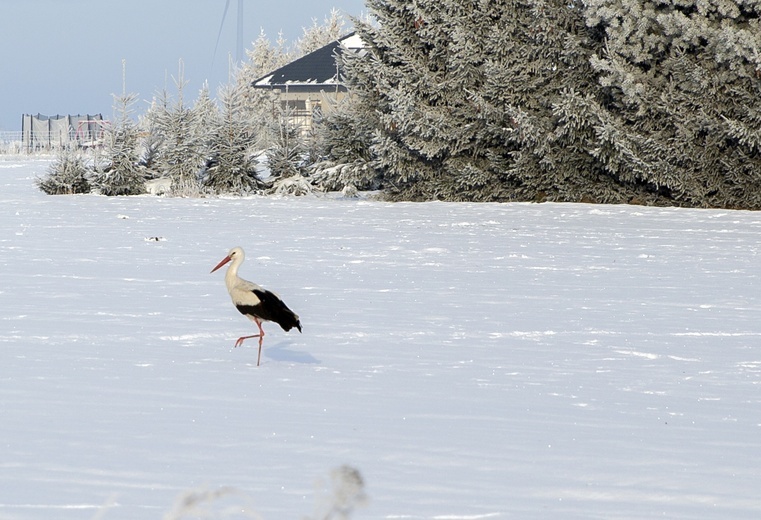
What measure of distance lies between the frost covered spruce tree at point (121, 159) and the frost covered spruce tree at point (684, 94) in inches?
469

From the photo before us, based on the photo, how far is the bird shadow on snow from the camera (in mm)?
7965

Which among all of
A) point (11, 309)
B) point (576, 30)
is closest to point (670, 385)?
point (11, 309)

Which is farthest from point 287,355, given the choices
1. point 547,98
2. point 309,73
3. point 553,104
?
point 309,73

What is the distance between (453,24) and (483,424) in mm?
19868

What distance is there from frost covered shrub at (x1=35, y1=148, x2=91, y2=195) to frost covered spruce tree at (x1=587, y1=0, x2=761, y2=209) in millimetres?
13862

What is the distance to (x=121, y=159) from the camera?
92.5ft

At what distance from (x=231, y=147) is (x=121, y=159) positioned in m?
2.83

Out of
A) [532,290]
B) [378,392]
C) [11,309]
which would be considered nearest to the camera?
[378,392]

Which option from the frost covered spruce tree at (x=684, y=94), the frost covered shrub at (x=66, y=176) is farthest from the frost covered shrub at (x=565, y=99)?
the frost covered shrub at (x=66, y=176)

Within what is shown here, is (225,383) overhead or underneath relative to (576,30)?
underneath

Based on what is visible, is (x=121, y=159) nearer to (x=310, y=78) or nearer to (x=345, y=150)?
(x=345, y=150)

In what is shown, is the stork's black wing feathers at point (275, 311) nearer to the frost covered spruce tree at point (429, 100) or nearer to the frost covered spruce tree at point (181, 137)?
the frost covered spruce tree at point (429, 100)

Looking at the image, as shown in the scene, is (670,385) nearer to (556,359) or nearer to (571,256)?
(556,359)

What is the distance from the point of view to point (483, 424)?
19.9ft
